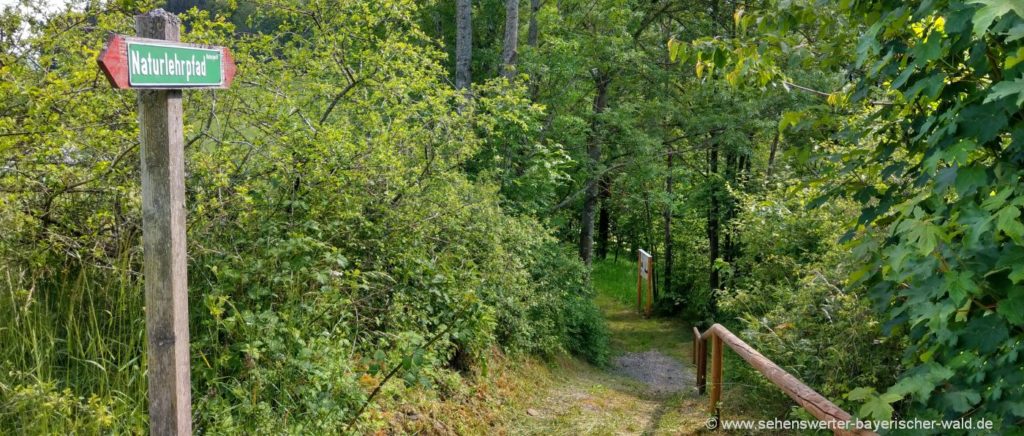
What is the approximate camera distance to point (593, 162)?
14320mm

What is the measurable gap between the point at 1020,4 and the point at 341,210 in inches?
166

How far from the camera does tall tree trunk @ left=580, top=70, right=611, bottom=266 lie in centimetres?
1443

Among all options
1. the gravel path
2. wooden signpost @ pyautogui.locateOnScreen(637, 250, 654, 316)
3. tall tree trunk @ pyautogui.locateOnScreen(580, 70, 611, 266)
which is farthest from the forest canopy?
wooden signpost @ pyautogui.locateOnScreen(637, 250, 654, 316)

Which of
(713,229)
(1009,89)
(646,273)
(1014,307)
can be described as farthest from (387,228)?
(713,229)

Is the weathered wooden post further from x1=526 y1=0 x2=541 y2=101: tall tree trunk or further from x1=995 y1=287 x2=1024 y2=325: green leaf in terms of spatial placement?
x1=526 y1=0 x2=541 y2=101: tall tree trunk

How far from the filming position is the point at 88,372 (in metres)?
3.49

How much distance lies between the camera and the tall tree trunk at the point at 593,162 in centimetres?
1443

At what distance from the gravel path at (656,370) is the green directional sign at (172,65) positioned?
8152 mm

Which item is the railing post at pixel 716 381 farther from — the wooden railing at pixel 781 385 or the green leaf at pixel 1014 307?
the green leaf at pixel 1014 307

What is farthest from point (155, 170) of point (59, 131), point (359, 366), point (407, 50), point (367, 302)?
point (407, 50)

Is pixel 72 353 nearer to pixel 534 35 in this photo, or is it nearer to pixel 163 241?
pixel 163 241

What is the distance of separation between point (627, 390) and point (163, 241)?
25.8 ft

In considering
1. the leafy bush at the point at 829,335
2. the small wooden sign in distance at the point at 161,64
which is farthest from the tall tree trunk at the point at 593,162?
the small wooden sign in distance at the point at 161,64

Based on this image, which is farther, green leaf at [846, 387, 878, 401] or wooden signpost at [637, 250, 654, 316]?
wooden signpost at [637, 250, 654, 316]
